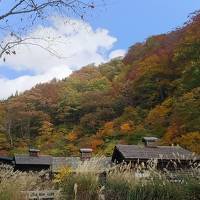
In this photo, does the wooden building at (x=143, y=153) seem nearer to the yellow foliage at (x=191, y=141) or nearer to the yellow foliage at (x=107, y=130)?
the yellow foliage at (x=191, y=141)

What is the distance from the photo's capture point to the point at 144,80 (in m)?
53.7

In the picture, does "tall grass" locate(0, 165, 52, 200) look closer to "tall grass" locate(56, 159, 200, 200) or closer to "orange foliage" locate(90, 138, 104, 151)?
"tall grass" locate(56, 159, 200, 200)

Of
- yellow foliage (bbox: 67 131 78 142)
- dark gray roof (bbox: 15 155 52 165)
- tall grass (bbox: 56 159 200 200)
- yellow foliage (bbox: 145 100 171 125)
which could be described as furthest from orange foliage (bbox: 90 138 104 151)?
tall grass (bbox: 56 159 200 200)

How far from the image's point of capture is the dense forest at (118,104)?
42.9 metres

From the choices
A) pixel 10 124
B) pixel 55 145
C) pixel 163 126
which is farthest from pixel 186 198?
pixel 10 124

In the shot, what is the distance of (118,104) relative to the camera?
57.8 metres

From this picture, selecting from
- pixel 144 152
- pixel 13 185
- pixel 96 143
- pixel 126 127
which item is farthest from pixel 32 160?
pixel 13 185

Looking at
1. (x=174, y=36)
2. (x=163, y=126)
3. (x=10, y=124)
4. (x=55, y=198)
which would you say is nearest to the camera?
(x=55, y=198)

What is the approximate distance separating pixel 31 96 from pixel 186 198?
5935 cm

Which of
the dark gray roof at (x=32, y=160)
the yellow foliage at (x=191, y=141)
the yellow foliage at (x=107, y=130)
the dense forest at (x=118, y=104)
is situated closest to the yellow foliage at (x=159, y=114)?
the dense forest at (x=118, y=104)

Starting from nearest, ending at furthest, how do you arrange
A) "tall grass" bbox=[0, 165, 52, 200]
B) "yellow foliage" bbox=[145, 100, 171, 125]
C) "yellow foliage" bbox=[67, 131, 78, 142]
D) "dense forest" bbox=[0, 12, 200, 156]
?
"tall grass" bbox=[0, 165, 52, 200] < "dense forest" bbox=[0, 12, 200, 156] < "yellow foliage" bbox=[145, 100, 171, 125] < "yellow foliage" bbox=[67, 131, 78, 142]

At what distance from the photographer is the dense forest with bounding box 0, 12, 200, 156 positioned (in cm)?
4288

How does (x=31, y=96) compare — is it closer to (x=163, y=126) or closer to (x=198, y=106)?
(x=163, y=126)

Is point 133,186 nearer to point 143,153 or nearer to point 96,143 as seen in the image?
point 143,153
